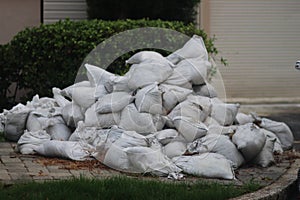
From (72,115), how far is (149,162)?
1.70m

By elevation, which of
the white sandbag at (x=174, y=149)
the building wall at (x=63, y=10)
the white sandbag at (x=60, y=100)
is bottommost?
the white sandbag at (x=174, y=149)

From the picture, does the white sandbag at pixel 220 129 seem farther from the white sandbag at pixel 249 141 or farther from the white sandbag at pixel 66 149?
the white sandbag at pixel 66 149

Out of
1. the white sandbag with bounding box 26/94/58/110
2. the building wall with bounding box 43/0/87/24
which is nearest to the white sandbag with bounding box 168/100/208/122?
the white sandbag with bounding box 26/94/58/110

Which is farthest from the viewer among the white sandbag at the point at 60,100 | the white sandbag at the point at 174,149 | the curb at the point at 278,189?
the white sandbag at the point at 60,100

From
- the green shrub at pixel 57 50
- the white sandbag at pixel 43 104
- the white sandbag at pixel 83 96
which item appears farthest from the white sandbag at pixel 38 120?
the green shrub at pixel 57 50

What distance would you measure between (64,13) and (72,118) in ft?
Result: 18.3

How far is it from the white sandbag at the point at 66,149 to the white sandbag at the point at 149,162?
765 mm

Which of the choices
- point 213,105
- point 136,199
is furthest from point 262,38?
point 136,199

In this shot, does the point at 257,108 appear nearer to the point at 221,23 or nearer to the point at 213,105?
the point at 221,23

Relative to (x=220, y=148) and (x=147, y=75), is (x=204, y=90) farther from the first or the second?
(x=220, y=148)

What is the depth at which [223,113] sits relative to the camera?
8.25 m

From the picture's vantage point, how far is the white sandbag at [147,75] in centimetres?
793

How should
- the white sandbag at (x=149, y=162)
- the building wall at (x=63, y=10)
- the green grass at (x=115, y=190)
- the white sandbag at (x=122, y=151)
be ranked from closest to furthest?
the green grass at (x=115, y=190)
the white sandbag at (x=149, y=162)
the white sandbag at (x=122, y=151)
the building wall at (x=63, y=10)

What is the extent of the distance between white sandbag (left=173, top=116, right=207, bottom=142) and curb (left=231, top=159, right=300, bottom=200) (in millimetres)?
966
